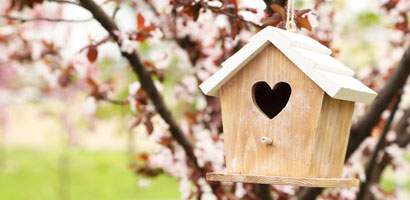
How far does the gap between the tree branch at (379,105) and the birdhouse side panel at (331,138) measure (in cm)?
68

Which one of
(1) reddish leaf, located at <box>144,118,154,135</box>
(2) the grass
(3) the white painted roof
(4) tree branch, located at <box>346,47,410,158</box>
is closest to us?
(3) the white painted roof

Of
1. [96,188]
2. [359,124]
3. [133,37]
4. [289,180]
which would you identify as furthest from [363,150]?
[96,188]

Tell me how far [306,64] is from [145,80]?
1.06m

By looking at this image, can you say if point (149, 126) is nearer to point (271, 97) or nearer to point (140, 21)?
point (140, 21)

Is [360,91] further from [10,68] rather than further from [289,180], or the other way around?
[10,68]

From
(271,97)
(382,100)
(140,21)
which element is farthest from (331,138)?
(140,21)

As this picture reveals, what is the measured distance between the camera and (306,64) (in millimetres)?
1726

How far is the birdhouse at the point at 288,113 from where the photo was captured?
175cm

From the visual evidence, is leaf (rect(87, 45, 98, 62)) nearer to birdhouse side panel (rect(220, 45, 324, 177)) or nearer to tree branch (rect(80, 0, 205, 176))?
tree branch (rect(80, 0, 205, 176))

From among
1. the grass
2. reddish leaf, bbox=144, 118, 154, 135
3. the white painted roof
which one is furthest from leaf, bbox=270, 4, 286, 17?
the grass

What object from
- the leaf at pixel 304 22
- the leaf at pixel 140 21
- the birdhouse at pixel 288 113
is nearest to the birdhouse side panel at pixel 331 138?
the birdhouse at pixel 288 113

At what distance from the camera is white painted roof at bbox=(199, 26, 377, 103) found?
1.70 m

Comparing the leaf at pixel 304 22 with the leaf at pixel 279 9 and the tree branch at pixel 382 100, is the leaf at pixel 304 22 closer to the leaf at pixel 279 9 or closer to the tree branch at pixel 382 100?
the leaf at pixel 279 9

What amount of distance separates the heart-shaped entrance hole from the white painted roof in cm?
14
